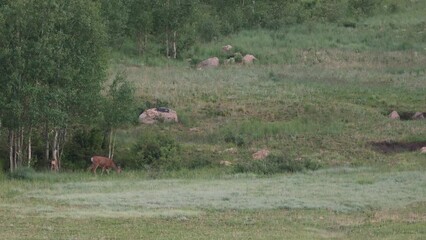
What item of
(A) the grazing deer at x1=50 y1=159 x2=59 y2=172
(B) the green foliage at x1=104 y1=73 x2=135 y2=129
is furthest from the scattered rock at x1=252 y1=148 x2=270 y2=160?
(A) the grazing deer at x1=50 y1=159 x2=59 y2=172

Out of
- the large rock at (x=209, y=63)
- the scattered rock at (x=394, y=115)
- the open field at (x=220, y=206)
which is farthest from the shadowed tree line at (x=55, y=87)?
the large rock at (x=209, y=63)

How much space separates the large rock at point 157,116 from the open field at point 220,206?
33.8ft

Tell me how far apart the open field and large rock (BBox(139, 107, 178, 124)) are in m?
10.3

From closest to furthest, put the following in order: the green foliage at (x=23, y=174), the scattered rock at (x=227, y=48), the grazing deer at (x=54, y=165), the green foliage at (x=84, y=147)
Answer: the green foliage at (x=23, y=174) → the grazing deer at (x=54, y=165) → the green foliage at (x=84, y=147) → the scattered rock at (x=227, y=48)

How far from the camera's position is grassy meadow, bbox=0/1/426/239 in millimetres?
23859

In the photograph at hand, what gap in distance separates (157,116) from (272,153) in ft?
27.7

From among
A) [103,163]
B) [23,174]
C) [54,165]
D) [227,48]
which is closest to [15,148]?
[54,165]

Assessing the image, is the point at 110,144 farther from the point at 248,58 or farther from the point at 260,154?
the point at 248,58

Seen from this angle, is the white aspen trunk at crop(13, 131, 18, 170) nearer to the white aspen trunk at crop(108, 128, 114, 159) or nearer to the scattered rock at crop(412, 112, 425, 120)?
the white aspen trunk at crop(108, 128, 114, 159)

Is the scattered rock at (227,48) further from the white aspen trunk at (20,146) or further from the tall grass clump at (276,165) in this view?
the white aspen trunk at (20,146)

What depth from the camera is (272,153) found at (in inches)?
1586

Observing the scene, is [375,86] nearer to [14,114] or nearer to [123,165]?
[123,165]

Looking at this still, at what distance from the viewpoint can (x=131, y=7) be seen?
238 ft

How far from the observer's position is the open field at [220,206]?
73.5ft
